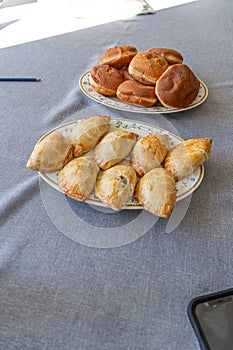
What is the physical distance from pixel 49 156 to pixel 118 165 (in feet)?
0.36

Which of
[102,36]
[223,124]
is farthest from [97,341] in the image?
[102,36]

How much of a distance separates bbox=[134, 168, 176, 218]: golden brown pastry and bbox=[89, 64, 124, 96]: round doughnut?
312mm

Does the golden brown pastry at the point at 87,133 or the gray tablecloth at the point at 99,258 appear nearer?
the gray tablecloth at the point at 99,258

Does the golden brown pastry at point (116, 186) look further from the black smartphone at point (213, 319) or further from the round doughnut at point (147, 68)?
the round doughnut at point (147, 68)

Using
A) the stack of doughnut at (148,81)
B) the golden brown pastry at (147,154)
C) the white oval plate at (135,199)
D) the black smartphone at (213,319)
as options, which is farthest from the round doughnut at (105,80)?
the black smartphone at (213,319)

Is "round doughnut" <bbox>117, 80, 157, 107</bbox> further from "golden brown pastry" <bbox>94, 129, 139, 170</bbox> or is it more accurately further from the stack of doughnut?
"golden brown pastry" <bbox>94, 129, 139, 170</bbox>

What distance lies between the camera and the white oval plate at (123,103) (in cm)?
72

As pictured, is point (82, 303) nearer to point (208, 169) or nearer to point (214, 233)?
point (214, 233)

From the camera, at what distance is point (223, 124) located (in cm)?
72

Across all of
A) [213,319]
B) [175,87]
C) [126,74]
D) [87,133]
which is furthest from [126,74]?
[213,319]

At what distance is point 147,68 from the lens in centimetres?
74

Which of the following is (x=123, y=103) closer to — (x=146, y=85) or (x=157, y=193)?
(x=146, y=85)

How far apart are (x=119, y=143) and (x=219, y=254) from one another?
0.23 m

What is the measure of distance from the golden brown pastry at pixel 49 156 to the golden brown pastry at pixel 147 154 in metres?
0.11
